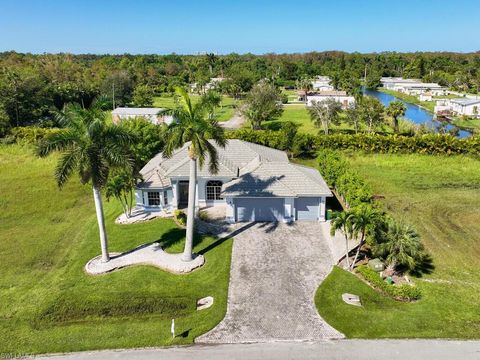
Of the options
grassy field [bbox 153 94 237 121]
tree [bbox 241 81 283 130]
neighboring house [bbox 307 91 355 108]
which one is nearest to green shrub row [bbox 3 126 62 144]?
grassy field [bbox 153 94 237 121]

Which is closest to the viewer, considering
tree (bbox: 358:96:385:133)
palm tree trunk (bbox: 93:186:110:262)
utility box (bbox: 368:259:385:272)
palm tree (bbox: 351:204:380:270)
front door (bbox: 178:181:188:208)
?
palm tree (bbox: 351:204:380:270)

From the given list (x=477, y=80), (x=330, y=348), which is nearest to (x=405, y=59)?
(x=477, y=80)

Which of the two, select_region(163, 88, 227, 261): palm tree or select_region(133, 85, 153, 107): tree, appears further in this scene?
select_region(133, 85, 153, 107): tree

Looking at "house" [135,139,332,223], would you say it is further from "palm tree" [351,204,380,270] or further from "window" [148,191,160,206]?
"palm tree" [351,204,380,270]

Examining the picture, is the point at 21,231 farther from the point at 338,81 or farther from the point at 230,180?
the point at 338,81

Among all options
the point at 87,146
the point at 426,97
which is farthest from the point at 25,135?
the point at 426,97

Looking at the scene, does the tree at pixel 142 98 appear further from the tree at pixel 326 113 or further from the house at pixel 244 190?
the house at pixel 244 190
